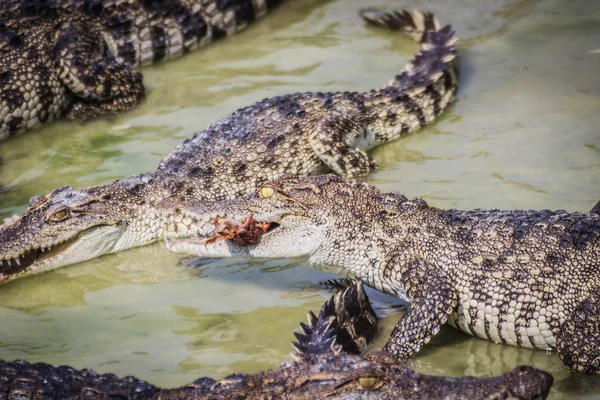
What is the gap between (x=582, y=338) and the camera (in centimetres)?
382

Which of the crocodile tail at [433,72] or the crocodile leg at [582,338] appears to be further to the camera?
the crocodile tail at [433,72]

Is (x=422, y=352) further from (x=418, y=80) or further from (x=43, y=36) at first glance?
(x=43, y=36)

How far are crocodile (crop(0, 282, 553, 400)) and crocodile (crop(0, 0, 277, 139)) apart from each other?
11.8 feet

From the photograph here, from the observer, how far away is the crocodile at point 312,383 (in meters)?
3.28

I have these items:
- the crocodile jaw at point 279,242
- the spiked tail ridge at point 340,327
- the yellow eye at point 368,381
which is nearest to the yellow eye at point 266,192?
the crocodile jaw at point 279,242

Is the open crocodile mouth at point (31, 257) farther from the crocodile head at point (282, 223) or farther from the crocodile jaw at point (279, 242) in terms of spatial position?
the crocodile jaw at point (279, 242)

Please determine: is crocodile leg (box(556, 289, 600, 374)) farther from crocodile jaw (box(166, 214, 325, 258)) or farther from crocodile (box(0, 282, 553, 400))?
crocodile jaw (box(166, 214, 325, 258))

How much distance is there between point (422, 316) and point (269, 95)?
11.0ft

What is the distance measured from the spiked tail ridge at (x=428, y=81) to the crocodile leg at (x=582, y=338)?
2704 millimetres

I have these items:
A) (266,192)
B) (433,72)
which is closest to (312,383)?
(266,192)

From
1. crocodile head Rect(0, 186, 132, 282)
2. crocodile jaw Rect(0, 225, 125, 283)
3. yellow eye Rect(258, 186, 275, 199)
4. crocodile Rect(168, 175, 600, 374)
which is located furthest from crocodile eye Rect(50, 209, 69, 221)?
yellow eye Rect(258, 186, 275, 199)

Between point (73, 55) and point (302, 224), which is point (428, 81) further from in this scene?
point (73, 55)

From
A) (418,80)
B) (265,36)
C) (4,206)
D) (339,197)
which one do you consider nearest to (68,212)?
(4,206)

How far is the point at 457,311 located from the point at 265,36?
4506 millimetres
